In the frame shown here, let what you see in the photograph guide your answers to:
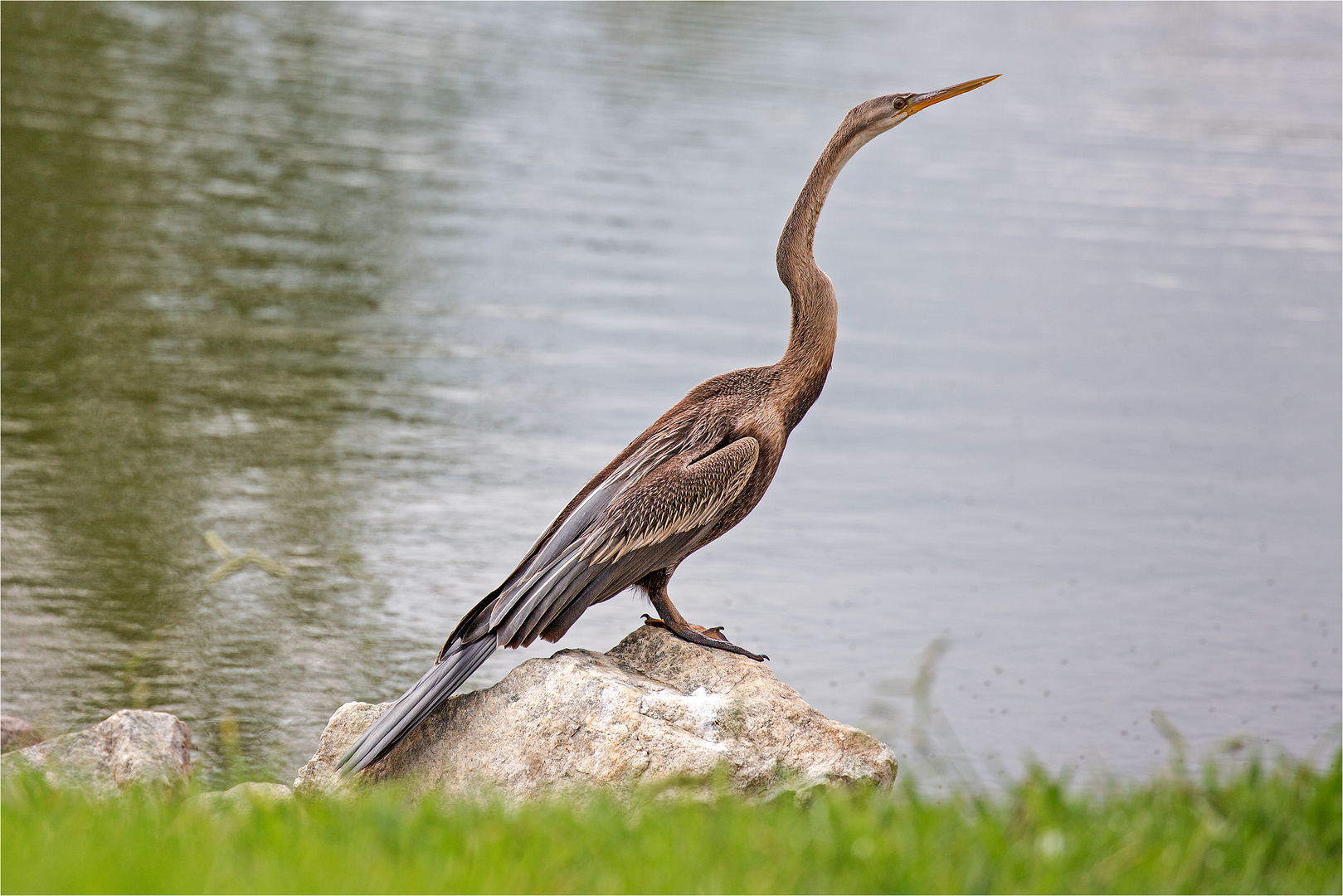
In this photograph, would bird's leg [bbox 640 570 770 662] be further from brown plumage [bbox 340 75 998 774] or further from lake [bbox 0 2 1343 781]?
lake [bbox 0 2 1343 781]

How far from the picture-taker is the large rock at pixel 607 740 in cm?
528

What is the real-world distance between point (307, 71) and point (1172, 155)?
13273 mm

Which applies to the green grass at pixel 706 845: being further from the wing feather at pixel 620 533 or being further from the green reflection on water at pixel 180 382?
the green reflection on water at pixel 180 382

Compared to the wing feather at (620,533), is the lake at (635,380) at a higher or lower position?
lower

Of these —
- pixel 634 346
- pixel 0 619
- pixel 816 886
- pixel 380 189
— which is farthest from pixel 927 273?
pixel 816 886

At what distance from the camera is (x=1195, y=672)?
9.20 meters

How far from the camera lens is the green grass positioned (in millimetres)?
3307

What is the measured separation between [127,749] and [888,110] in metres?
4.17

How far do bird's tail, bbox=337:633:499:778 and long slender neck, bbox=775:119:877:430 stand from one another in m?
1.64

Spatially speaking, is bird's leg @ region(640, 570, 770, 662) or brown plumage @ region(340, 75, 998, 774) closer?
brown plumage @ region(340, 75, 998, 774)

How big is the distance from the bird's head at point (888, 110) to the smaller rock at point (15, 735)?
4.44m

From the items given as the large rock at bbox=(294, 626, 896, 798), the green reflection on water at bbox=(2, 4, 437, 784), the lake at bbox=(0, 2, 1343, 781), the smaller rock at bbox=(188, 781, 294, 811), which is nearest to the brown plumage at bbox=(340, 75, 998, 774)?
the large rock at bbox=(294, 626, 896, 798)

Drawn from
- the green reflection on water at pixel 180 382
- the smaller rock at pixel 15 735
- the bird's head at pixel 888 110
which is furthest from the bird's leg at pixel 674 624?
the smaller rock at pixel 15 735

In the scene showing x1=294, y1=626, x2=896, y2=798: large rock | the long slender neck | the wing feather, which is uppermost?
the long slender neck
